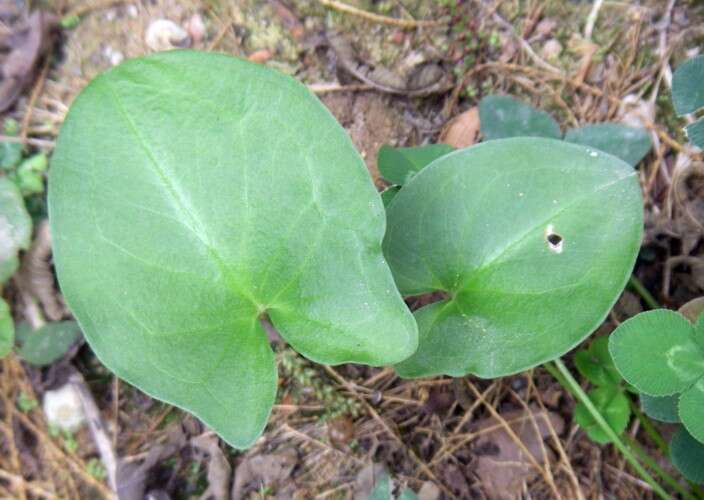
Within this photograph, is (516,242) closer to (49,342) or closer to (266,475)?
(266,475)

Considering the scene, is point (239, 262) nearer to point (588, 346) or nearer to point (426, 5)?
point (588, 346)

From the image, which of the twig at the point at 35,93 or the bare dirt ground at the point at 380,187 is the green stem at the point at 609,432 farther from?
the twig at the point at 35,93

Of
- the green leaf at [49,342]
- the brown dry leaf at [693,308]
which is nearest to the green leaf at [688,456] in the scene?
the brown dry leaf at [693,308]

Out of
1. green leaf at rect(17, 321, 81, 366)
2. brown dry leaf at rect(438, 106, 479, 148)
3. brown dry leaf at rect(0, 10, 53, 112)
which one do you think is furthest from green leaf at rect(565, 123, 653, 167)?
brown dry leaf at rect(0, 10, 53, 112)

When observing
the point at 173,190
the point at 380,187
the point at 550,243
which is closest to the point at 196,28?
the point at 380,187

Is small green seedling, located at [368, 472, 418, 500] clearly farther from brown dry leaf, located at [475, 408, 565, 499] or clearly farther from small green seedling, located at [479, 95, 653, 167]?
small green seedling, located at [479, 95, 653, 167]

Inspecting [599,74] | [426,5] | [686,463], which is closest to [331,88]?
[426,5]
